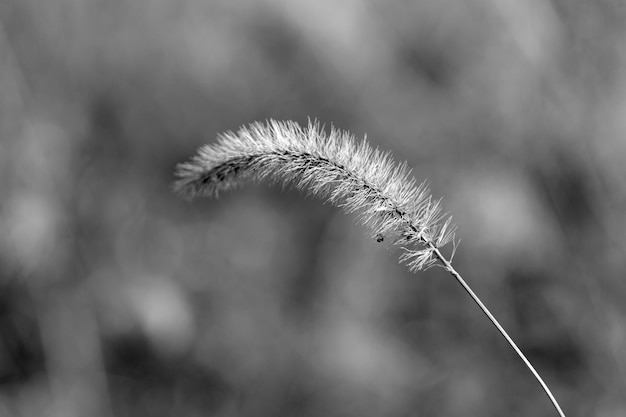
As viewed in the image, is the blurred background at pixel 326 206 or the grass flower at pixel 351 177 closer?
the grass flower at pixel 351 177

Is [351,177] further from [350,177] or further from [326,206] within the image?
[326,206]

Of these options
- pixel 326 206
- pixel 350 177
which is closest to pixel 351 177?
pixel 350 177

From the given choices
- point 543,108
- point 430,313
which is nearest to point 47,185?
point 430,313

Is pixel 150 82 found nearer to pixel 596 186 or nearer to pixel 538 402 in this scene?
pixel 596 186

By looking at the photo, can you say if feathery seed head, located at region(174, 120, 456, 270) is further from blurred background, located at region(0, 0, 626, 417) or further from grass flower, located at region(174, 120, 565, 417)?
blurred background, located at region(0, 0, 626, 417)

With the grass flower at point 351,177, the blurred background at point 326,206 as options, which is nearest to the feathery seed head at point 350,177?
the grass flower at point 351,177

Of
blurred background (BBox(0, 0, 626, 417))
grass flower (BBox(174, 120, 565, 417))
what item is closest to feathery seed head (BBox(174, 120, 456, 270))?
grass flower (BBox(174, 120, 565, 417))

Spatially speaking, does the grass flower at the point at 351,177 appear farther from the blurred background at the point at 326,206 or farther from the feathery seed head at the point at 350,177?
the blurred background at the point at 326,206

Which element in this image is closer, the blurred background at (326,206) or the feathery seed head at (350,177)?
the feathery seed head at (350,177)
